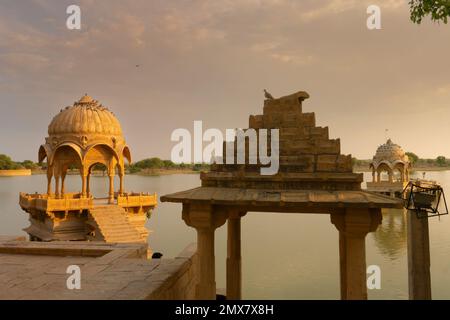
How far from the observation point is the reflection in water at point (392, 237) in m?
21.8

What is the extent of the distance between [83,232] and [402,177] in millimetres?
35268

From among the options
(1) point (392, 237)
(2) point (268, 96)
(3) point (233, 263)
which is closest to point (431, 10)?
(2) point (268, 96)

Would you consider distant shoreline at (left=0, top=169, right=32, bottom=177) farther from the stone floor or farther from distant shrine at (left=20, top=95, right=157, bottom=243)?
the stone floor

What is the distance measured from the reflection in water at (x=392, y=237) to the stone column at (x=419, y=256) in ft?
47.3

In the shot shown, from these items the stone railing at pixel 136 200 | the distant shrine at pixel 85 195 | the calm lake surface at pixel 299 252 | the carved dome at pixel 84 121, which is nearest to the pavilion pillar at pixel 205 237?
the calm lake surface at pixel 299 252

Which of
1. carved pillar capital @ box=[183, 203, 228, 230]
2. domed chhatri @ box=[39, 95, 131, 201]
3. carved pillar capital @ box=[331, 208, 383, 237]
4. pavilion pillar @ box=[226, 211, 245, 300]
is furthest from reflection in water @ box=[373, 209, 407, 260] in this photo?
carved pillar capital @ box=[183, 203, 228, 230]

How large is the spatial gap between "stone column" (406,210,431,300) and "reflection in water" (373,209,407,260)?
47.3 feet

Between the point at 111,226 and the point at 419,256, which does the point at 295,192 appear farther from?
the point at 111,226

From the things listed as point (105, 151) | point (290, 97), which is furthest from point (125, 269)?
point (105, 151)

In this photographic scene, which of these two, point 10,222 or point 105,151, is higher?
point 105,151

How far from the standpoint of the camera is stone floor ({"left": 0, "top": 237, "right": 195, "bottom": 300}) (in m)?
5.39

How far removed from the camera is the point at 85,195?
19047 millimetres

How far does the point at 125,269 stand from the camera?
21.7 feet
